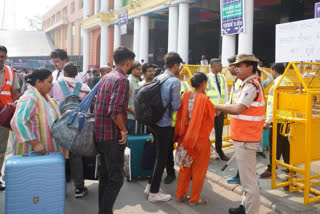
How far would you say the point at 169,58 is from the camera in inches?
153

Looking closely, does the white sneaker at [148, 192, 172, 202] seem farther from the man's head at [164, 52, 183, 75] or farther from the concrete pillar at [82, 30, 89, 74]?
the concrete pillar at [82, 30, 89, 74]

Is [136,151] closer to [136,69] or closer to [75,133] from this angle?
[136,69]

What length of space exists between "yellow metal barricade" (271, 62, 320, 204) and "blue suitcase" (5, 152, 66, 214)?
2.71 meters

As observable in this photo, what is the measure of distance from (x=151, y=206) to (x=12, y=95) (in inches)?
98.1

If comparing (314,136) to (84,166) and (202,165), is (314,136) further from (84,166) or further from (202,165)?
(84,166)

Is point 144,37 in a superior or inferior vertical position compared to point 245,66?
superior

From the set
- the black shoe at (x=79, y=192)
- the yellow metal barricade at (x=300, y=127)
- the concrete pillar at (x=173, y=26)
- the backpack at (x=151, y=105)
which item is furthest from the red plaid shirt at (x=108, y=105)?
the concrete pillar at (x=173, y=26)

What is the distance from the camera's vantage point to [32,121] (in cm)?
292

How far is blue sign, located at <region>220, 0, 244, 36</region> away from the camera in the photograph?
1011cm

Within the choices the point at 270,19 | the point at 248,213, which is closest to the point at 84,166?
the point at 248,213

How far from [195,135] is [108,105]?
1220mm

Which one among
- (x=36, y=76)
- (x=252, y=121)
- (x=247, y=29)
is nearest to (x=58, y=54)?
(x=36, y=76)

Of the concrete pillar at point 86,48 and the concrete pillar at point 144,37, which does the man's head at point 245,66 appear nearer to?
the concrete pillar at point 144,37

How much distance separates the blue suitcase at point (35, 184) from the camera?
252 cm
